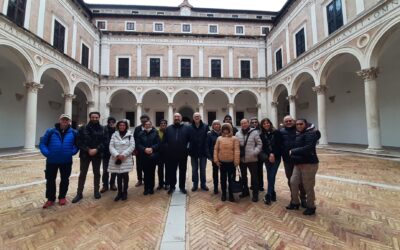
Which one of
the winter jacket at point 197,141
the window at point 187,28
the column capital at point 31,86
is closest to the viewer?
the winter jacket at point 197,141

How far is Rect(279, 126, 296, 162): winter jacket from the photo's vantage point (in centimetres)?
386

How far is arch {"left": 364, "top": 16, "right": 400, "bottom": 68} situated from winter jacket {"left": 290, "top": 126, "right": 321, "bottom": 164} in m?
9.41

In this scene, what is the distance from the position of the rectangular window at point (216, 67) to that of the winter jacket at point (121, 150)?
18.3 meters

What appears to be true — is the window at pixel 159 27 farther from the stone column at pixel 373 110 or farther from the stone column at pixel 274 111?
the stone column at pixel 373 110

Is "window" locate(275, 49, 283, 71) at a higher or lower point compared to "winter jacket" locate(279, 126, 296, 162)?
higher

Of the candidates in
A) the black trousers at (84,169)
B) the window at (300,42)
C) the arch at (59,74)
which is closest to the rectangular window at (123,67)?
the arch at (59,74)

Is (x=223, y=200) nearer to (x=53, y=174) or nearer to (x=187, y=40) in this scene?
(x=53, y=174)

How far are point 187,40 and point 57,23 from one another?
1168cm

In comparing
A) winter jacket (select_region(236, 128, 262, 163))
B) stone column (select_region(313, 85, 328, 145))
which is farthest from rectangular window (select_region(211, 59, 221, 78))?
winter jacket (select_region(236, 128, 262, 163))

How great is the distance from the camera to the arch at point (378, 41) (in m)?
8.66

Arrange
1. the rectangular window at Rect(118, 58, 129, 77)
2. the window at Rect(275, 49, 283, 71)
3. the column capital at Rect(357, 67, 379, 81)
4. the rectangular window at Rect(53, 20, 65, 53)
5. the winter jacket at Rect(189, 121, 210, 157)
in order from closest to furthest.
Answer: the winter jacket at Rect(189, 121, 210, 157) < the column capital at Rect(357, 67, 379, 81) < the rectangular window at Rect(53, 20, 65, 53) < the window at Rect(275, 49, 283, 71) < the rectangular window at Rect(118, 58, 129, 77)

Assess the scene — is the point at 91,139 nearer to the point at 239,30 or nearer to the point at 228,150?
the point at 228,150

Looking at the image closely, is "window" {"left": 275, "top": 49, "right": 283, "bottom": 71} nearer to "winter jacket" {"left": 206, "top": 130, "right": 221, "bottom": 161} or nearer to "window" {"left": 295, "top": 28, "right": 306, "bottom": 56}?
"window" {"left": 295, "top": 28, "right": 306, "bottom": 56}

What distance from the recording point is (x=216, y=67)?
21516 mm
